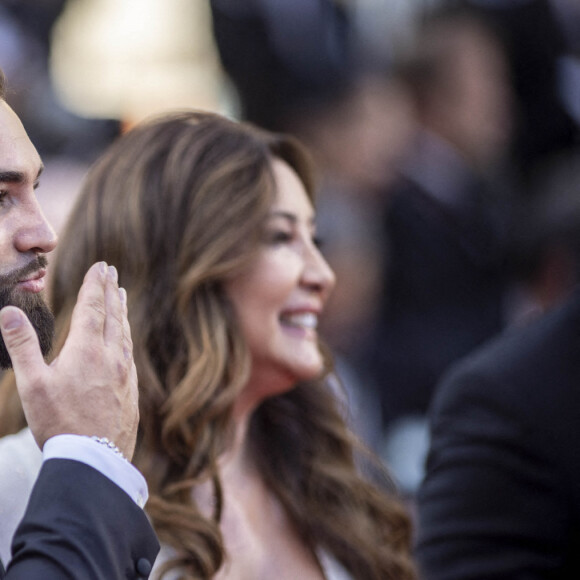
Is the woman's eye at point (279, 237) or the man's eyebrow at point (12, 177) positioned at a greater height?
the man's eyebrow at point (12, 177)

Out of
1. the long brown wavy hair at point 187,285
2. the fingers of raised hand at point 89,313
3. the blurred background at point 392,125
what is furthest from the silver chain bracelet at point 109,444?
the blurred background at point 392,125

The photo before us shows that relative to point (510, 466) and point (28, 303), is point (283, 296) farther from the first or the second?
point (28, 303)

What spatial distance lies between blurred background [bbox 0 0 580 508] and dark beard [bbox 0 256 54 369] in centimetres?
281

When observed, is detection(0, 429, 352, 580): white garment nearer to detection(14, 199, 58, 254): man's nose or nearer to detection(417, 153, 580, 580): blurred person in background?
detection(14, 199, 58, 254): man's nose

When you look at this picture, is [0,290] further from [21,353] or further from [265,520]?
[265,520]

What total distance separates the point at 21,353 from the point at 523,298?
140 inches

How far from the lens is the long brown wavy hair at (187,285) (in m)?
2.40

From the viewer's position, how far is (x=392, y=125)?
4.44m

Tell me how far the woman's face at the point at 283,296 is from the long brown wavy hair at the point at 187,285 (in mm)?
45

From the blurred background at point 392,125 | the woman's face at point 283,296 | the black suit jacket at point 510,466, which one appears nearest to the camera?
the black suit jacket at point 510,466

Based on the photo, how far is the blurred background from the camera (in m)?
4.21

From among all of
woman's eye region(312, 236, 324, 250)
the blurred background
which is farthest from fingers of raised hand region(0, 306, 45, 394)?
the blurred background

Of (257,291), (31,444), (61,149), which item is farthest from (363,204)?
(31,444)

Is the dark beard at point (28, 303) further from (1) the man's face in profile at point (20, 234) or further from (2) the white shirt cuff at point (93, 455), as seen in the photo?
(2) the white shirt cuff at point (93, 455)
